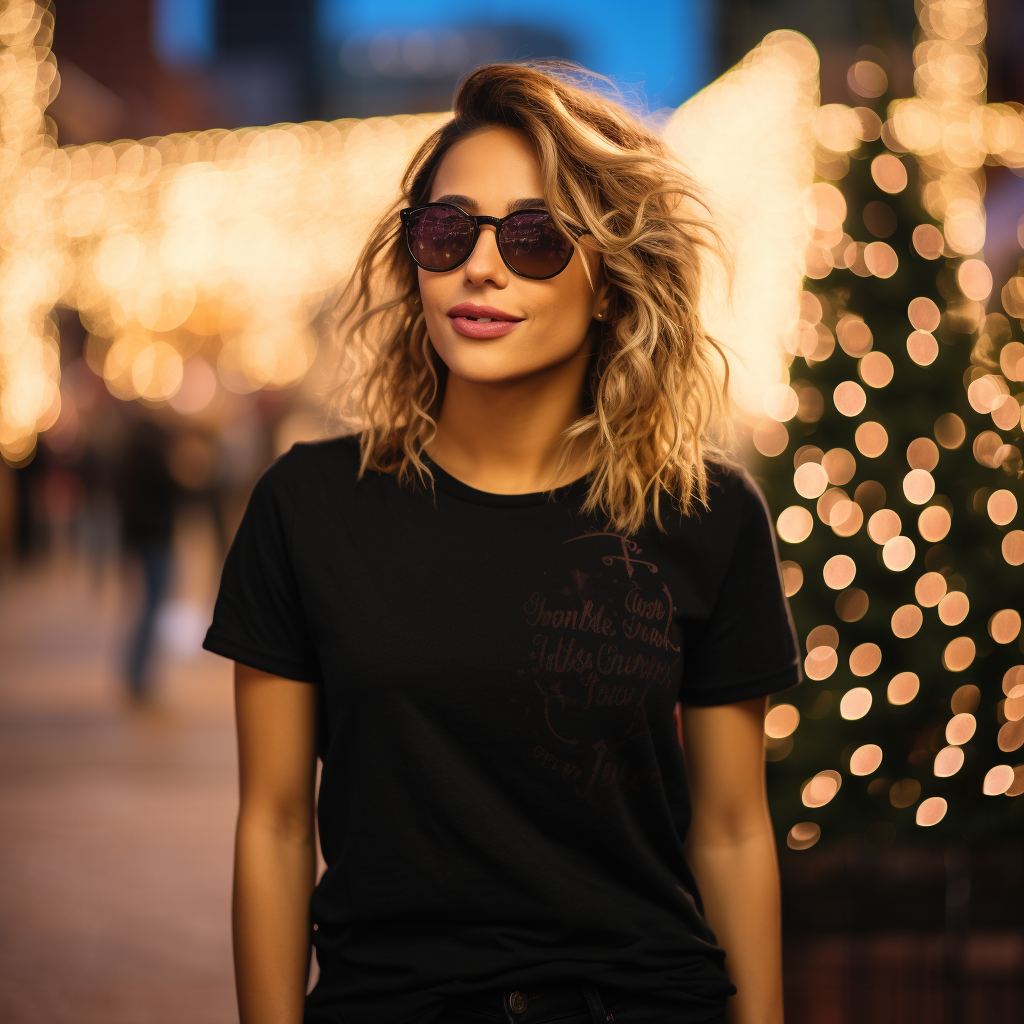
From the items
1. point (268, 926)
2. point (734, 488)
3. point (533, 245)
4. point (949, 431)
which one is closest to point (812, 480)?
point (949, 431)

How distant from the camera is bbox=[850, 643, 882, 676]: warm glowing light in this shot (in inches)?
120

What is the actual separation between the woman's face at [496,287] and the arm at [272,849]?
613 millimetres

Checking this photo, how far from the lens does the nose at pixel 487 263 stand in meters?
1.66

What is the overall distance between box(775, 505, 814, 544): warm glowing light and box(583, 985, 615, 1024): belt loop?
1.78 metres

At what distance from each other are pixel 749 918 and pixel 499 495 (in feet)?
2.73

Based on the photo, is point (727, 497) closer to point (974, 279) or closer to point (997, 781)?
point (997, 781)

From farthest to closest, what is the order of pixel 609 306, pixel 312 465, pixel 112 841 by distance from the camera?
pixel 112 841 → pixel 609 306 → pixel 312 465

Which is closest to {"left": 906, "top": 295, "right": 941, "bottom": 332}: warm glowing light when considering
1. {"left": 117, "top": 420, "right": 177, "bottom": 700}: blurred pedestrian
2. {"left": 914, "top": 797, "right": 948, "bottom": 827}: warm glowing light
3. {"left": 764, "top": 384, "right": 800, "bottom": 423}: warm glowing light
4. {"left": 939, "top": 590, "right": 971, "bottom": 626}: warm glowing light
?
{"left": 764, "top": 384, "right": 800, "bottom": 423}: warm glowing light

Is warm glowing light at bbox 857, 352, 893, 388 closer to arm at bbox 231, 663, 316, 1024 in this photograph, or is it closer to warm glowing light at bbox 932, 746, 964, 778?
warm glowing light at bbox 932, 746, 964, 778

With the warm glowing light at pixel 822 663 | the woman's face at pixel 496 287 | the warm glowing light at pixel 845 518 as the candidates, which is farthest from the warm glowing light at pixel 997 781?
the woman's face at pixel 496 287

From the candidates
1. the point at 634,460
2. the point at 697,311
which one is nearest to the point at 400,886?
the point at 634,460

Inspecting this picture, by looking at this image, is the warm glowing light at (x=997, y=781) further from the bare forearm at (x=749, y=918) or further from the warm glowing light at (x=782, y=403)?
the bare forearm at (x=749, y=918)

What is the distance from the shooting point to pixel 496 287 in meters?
1.69

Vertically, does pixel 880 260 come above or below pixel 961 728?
above
